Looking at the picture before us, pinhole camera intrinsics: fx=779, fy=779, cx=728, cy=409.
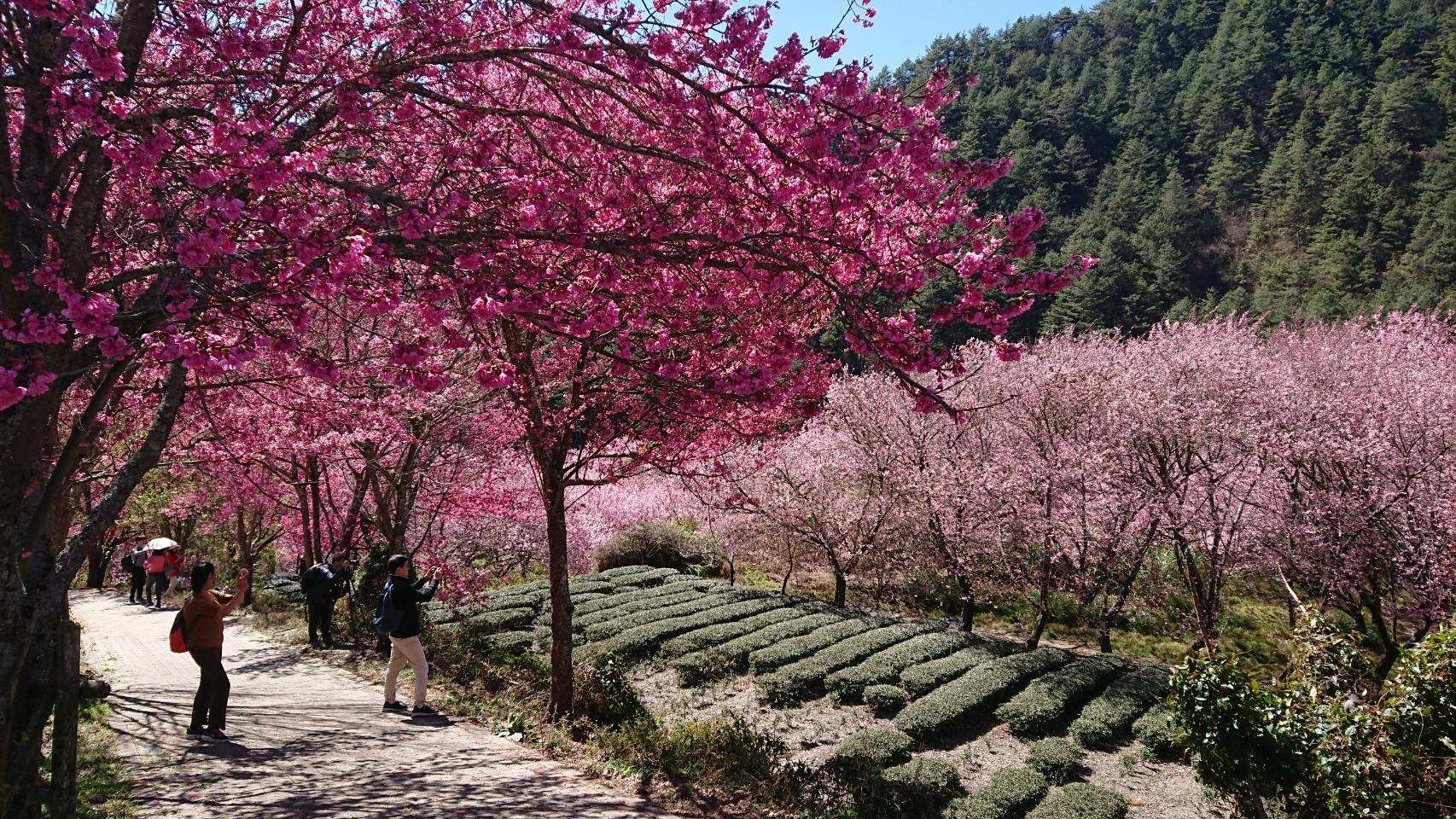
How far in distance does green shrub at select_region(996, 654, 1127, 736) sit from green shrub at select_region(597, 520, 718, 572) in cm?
1330

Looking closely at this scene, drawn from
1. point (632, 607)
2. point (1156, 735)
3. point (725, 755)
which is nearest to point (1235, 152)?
point (632, 607)

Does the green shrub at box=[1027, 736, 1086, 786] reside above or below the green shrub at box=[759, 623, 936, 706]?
below

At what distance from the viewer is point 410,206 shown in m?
3.90

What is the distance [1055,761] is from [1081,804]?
130 centimetres

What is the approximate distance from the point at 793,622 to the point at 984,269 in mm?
10701

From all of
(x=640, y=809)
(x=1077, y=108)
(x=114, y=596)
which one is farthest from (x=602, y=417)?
(x=1077, y=108)

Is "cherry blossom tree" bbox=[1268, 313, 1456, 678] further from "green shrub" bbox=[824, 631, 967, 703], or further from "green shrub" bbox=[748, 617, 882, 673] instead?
"green shrub" bbox=[748, 617, 882, 673]

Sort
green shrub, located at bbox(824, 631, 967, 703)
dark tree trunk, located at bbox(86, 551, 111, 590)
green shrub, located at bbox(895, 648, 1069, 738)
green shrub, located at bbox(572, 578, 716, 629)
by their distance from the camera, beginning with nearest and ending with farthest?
green shrub, located at bbox(895, 648, 1069, 738) < green shrub, located at bbox(824, 631, 967, 703) < green shrub, located at bbox(572, 578, 716, 629) < dark tree trunk, located at bbox(86, 551, 111, 590)

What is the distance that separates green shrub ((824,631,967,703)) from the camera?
10.7 metres

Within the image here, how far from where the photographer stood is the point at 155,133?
3.38 metres

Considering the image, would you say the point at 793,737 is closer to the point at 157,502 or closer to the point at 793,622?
the point at 793,622

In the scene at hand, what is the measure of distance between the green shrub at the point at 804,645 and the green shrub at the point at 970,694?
233 centimetres

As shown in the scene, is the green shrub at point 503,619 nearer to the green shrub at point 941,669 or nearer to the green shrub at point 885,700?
the green shrub at point 885,700

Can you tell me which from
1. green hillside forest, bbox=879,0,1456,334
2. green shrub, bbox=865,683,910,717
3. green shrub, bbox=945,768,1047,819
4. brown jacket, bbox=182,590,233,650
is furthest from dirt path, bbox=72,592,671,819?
green hillside forest, bbox=879,0,1456,334
